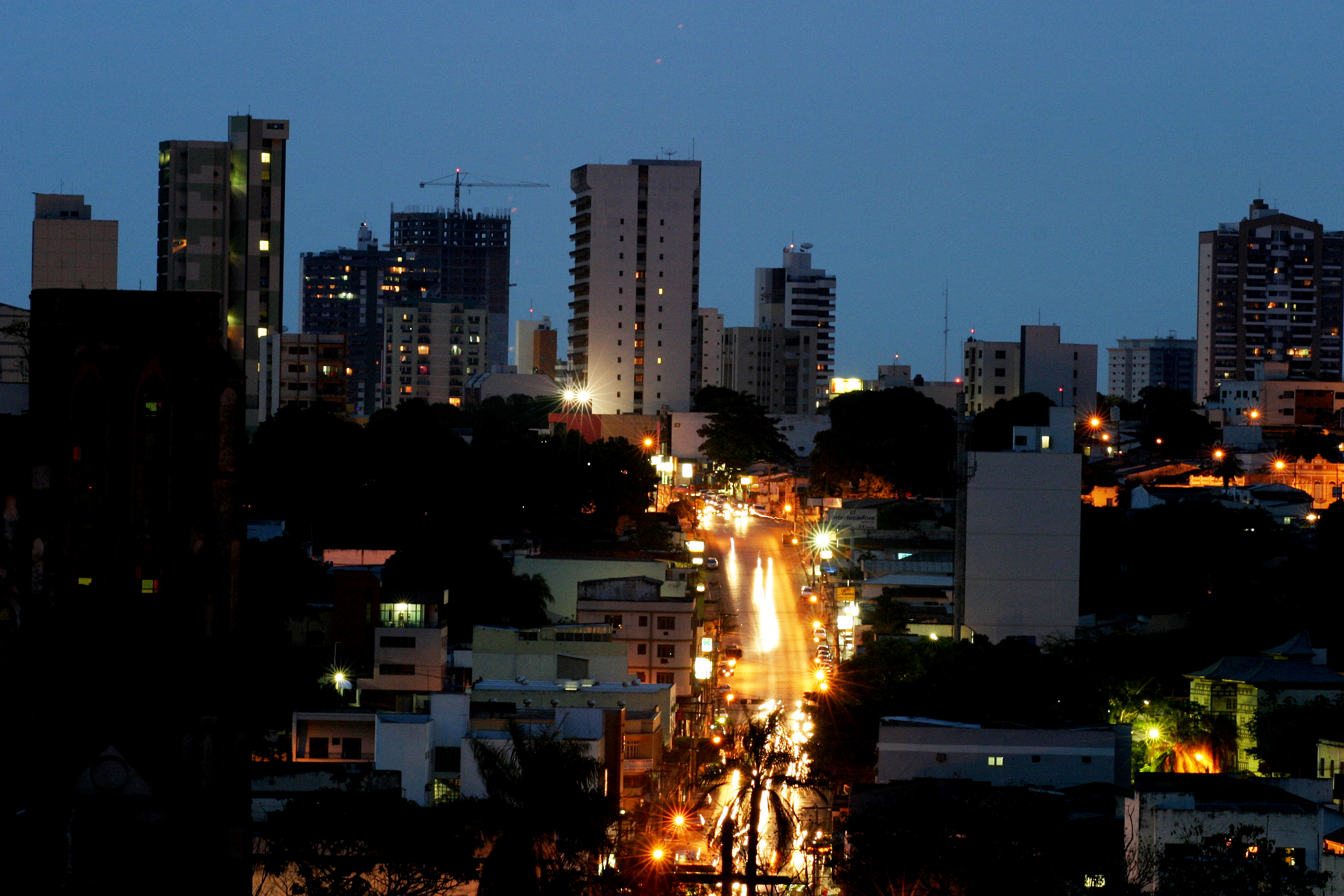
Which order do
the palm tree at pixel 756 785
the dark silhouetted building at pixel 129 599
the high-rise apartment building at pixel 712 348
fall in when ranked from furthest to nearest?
the high-rise apartment building at pixel 712 348 → the palm tree at pixel 756 785 → the dark silhouetted building at pixel 129 599

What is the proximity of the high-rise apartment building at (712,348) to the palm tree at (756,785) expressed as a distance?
107955mm

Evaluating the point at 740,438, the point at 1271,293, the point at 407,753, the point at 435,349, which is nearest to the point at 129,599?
the point at 407,753

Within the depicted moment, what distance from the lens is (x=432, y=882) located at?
20375 mm

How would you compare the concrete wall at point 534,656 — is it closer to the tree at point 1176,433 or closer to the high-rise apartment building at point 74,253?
the high-rise apartment building at point 74,253

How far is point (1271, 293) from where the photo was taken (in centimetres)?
13738

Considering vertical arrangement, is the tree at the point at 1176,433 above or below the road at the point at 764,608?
above

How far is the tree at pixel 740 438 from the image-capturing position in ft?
284

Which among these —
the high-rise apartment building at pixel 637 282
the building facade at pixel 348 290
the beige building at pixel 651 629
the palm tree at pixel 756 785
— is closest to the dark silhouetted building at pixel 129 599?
the palm tree at pixel 756 785

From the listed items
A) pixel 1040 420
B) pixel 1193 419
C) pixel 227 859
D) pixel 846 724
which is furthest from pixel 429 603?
pixel 1193 419

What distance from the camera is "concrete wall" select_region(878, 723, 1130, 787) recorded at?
3081cm

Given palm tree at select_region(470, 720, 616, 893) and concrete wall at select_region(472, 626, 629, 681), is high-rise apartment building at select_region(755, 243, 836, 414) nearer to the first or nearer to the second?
concrete wall at select_region(472, 626, 629, 681)

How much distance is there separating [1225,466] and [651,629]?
39.1 metres

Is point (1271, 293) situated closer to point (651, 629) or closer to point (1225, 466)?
point (1225, 466)

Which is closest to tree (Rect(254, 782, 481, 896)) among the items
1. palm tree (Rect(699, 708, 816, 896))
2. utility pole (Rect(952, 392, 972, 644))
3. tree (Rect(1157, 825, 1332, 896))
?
palm tree (Rect(699, 708, 816, 896))
